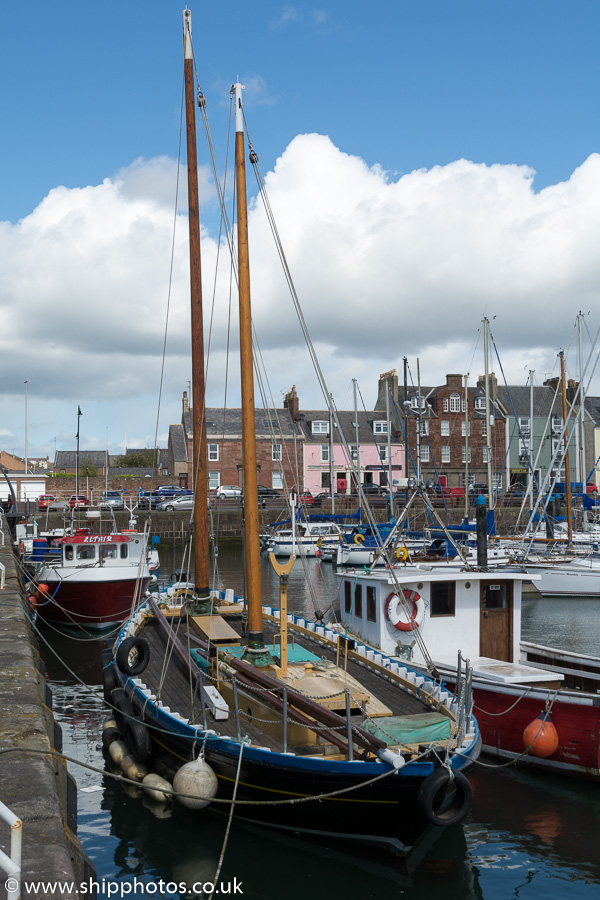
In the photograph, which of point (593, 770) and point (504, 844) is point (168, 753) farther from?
point (593, 770)

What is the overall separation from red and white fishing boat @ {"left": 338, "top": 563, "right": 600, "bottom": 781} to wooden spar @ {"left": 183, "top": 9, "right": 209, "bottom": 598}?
3442 mm

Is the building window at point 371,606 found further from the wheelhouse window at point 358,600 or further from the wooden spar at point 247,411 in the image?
the wooden spar at point 247,411

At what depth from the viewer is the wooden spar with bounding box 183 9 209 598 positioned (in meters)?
17.5

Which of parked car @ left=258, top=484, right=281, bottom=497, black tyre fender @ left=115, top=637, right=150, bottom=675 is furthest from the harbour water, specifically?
parked car @ left=258, top=484, right=281, bottom=497

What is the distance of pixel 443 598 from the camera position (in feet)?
51.3

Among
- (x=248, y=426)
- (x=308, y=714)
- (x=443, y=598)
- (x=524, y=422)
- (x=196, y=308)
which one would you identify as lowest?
(x=308, y=714)

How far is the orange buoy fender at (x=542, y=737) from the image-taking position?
12.7 meters

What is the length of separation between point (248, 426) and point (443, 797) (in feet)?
20.7

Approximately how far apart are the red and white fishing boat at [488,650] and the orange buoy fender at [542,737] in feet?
0.05

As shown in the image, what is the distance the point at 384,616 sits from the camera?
15766 mm

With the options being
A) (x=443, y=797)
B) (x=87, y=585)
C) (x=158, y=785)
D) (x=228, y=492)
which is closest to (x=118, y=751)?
(x=158, y=785)

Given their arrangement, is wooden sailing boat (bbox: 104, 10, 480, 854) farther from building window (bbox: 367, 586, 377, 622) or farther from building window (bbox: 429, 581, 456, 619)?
building window (bbox: 429, 581, 456, 619)

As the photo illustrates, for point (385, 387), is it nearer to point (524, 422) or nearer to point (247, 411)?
point (524, 422)

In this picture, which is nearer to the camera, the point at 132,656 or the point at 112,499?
the point at 132,656
